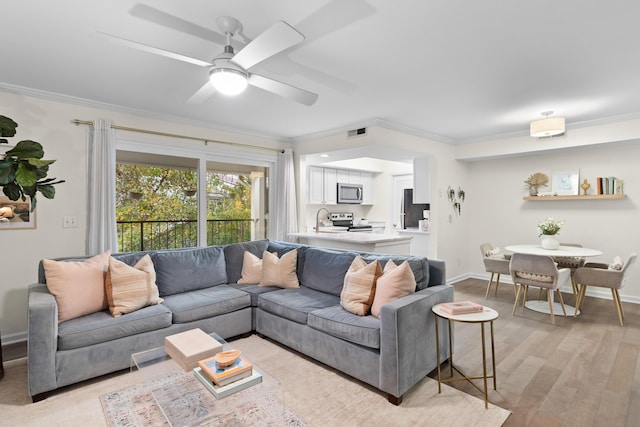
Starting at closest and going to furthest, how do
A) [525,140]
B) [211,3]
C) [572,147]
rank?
[211,3] → [572,147] → [525,140]

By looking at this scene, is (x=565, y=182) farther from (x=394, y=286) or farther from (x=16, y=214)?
(x=16, y=214)

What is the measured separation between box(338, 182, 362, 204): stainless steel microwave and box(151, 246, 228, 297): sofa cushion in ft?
12.6

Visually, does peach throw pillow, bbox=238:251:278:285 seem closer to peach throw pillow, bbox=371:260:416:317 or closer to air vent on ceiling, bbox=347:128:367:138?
peach throw pillow, bbox=371:260:416:317

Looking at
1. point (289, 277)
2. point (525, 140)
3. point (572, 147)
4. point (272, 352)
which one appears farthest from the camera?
point (525, 140)

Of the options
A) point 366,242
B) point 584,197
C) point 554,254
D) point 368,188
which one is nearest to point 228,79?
point 366,242

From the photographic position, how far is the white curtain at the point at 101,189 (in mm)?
3664

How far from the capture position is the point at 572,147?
15.8 feet

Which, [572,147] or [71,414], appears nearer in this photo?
[71,414]

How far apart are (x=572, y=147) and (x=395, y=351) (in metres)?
4.41

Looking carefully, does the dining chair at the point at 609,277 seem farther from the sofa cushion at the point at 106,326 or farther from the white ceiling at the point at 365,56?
the sofa cushion at the point at 106,326

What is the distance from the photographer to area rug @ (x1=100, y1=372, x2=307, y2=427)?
1878 mm

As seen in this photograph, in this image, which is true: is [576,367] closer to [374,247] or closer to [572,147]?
[374,247]

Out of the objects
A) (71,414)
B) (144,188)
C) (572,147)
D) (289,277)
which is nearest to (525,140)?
(572,147)

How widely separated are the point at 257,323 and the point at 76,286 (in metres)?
A: 1.60
